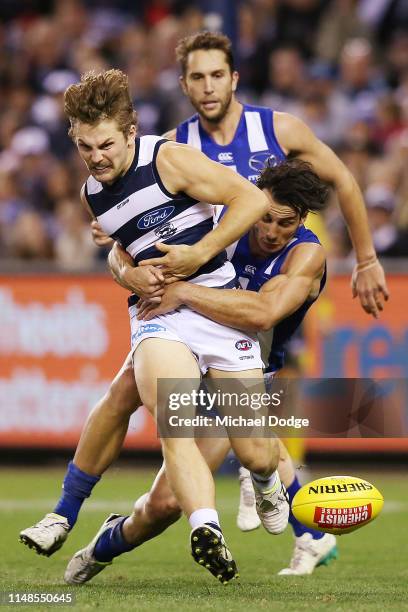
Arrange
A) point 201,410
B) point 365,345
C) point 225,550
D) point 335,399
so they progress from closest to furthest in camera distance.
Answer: point 225,550, point 201,410, point 335,399, point 365,345

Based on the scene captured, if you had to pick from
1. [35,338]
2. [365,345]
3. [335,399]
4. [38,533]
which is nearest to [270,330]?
[335,399]

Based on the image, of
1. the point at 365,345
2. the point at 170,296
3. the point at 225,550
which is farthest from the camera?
the point at 365,345

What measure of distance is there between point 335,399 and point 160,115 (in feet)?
26.5

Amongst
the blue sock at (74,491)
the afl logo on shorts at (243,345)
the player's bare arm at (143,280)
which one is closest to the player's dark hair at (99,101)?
the player's bare arm at (143,280)

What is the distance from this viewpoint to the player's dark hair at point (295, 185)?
22.2 ft

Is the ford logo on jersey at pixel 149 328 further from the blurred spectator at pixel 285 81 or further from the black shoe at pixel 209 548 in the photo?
the blurred spectator at pixel 285 81

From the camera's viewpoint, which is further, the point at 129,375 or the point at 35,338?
the point at 35,338

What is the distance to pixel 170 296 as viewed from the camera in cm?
632

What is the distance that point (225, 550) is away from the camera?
5672 mm

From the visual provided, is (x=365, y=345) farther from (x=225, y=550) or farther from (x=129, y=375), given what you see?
(x=225, y=550)

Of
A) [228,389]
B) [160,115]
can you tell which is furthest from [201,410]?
[160,115]

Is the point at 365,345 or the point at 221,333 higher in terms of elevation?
the point at 221,333

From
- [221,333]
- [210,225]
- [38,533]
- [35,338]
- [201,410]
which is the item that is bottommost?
[35,338]

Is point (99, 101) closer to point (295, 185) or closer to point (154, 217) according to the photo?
point (154, 217)
